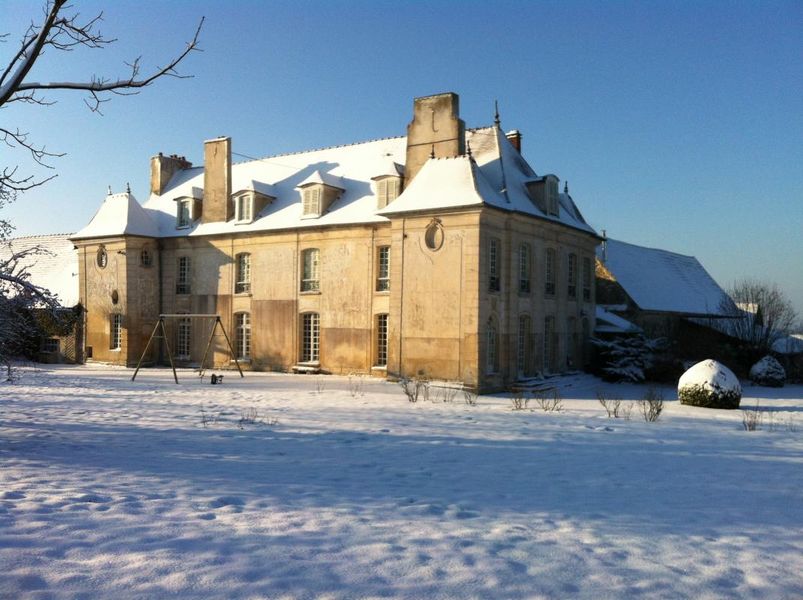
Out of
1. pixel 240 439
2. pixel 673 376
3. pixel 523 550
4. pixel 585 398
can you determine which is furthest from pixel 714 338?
pixel 523 550

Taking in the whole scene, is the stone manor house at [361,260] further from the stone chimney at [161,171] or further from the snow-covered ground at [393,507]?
the snow-covered ground at [393,507]

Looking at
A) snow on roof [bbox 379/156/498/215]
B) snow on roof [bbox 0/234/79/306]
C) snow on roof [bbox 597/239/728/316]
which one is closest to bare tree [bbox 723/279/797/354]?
snow on roof [bbox 597/239/728/316]

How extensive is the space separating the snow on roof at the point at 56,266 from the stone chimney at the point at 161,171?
180 inches

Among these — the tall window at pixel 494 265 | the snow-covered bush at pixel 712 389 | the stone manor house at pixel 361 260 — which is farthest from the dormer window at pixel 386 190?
the snow-covered bush at pixel 712 389

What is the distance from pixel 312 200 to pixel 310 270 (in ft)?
8.90

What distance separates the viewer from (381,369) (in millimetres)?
23953

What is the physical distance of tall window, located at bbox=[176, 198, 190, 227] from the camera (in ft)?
97.4

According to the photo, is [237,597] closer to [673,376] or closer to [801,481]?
[801,481]

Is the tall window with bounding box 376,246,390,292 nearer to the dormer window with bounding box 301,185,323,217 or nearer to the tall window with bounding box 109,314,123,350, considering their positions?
the dormer window with bounding box 301,185,323,217

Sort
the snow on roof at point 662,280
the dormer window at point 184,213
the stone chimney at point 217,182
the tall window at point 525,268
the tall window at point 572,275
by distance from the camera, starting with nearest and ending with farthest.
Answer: the tall window at point 525,268
the tall window at point 572,275
the stone chimney at point 217,182
the dormer window at point 184,213
the snow on roof at point 662,280

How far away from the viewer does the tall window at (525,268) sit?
76.5 feet

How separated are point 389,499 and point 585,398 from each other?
1416 cm

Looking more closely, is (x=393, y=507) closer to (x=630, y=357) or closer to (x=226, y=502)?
(x=226, y=502)

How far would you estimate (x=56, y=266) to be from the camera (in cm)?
3441
